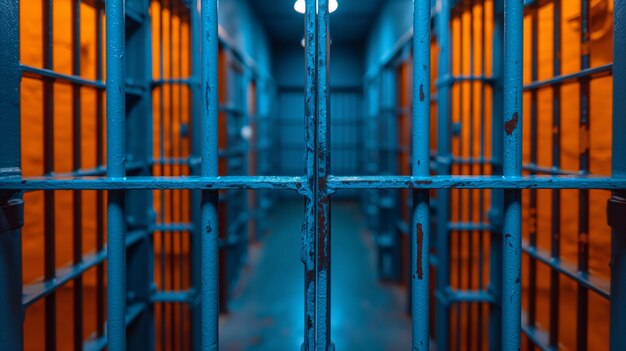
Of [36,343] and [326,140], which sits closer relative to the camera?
[326,140]

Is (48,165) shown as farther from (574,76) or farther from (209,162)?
(574,76)

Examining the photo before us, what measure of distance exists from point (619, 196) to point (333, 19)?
752 centimetres

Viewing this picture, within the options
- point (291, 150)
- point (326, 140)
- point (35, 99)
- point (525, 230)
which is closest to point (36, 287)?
point (35, 99)

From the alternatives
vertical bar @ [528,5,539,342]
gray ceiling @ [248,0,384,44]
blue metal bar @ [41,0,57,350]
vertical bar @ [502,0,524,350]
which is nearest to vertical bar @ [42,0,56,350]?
blue metal bar @ [41,0,57,350]

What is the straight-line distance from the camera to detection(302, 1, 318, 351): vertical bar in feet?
3.73

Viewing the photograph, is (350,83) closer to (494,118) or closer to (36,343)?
(494,118)

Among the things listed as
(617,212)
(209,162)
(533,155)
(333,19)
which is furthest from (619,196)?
(333,19)

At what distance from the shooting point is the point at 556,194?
1969mm

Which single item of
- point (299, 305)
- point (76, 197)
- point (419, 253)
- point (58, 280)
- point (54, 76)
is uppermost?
point (54, 76)

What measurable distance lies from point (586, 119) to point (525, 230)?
841 mm

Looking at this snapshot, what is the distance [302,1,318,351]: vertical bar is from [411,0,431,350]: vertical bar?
0.26m

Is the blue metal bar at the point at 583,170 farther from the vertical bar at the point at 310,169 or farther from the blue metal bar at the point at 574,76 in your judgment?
the vertical bar at the point at 310,169

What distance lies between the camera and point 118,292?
118 centimetres

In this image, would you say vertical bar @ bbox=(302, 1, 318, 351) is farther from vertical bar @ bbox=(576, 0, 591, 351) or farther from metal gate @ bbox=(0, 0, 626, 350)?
vertical bar @ bbox=(576, 0, 591, 351)
